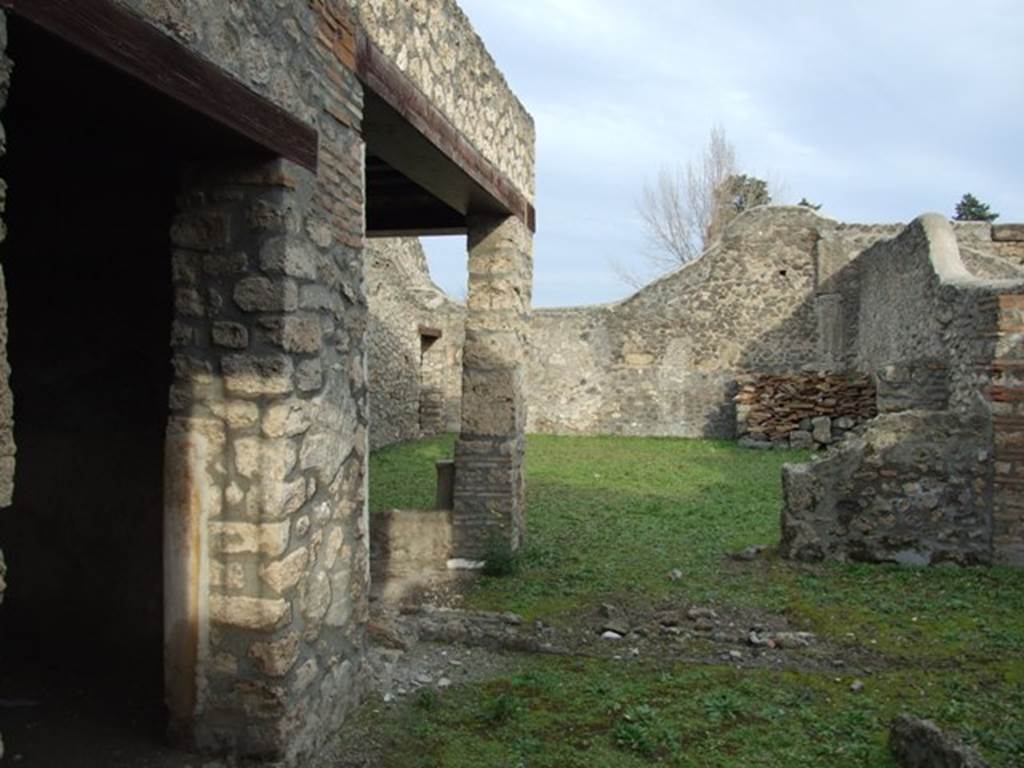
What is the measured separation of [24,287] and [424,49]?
247 centimetres

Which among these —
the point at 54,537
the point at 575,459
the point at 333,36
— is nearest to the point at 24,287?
the point at 54,537

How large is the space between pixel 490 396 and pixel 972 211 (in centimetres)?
3200

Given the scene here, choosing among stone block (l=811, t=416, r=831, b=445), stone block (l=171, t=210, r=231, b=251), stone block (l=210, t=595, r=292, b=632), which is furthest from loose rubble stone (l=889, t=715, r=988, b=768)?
stone block (l=811, t=416, r=831, b=445)

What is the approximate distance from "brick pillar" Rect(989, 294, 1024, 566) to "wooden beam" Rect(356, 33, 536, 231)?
3.99 m

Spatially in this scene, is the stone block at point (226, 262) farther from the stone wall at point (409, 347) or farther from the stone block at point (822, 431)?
the stone block at point (822, 431)

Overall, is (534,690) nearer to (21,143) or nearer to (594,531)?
(21,143)

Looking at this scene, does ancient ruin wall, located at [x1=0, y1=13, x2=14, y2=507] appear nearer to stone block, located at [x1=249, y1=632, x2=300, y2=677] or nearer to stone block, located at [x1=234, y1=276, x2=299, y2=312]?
stone block, located at [x1=234, y1=276, x2=299, y2=312]

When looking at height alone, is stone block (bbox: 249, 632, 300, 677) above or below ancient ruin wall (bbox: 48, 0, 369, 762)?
below

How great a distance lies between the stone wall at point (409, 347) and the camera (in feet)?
47.9

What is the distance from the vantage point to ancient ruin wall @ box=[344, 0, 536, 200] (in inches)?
171

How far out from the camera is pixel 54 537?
4133 millimetres

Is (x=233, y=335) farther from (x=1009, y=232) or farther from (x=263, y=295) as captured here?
(x=1009, y=232)

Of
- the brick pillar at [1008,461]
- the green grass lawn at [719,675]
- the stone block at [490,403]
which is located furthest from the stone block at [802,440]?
the stone block at [490,403]

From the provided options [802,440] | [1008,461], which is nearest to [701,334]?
[802,440]
